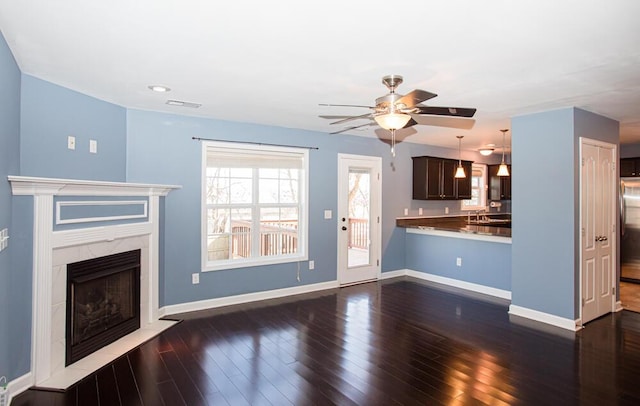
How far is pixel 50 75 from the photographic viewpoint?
10.1ft

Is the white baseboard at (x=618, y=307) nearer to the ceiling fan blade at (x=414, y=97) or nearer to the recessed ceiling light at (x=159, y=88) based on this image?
the ceiling fan blade at (x=414, y=97)

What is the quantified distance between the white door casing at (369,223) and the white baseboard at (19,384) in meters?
3.95

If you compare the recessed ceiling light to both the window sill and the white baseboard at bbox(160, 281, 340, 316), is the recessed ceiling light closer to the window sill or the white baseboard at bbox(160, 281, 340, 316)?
the window sill

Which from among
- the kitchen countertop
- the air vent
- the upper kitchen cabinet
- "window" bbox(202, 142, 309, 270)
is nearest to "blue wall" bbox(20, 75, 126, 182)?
the air vent

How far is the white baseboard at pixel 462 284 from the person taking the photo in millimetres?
5172

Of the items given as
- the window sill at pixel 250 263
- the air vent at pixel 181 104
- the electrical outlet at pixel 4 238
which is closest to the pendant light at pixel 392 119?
the air vent at pixel 181 104

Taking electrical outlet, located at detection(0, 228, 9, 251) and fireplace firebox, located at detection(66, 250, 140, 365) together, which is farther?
fireplace firebox, located at detection(66, 250, 140, 365)

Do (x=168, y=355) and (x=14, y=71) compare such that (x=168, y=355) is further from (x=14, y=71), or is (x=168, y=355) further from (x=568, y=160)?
(x=568, y=160)

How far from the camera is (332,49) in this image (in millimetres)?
2529

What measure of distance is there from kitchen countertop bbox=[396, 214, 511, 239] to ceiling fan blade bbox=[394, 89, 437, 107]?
3.19 meters

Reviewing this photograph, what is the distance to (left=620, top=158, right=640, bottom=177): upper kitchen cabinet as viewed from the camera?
21.3 ft

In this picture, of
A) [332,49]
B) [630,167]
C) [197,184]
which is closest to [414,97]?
[332,49]

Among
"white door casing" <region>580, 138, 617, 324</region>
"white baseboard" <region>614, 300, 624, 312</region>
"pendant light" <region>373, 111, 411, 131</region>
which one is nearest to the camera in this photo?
"pendant light" <region>373, 111, 411, 131</region>

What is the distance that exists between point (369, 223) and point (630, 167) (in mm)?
4833
